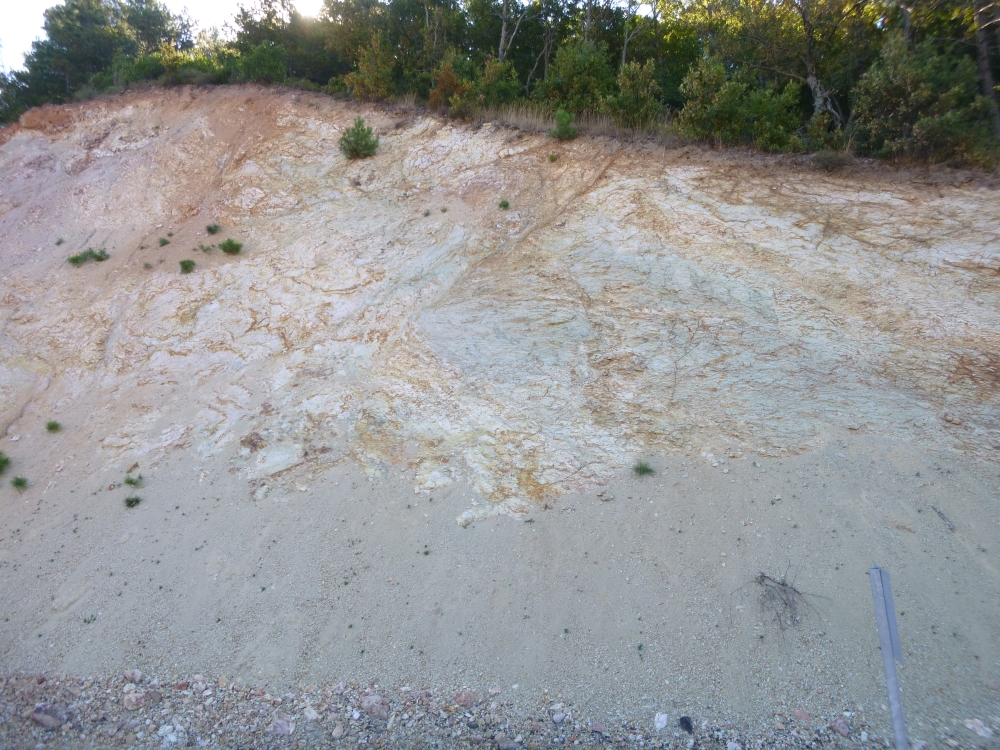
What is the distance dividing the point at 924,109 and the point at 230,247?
445 inches

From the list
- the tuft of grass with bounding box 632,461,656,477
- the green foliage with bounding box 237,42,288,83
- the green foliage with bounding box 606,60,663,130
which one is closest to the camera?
the tuft of grass with bounding box 632,461,656,477

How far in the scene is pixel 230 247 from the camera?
10.1 m

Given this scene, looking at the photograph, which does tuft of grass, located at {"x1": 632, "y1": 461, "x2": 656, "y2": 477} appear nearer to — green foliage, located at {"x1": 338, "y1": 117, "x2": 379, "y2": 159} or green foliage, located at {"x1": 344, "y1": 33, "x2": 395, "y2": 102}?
green foliage, located at {"x1": 338, "y1": 117, "x2": 379, "y2": 159}

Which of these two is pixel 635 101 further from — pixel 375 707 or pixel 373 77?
pixel 375 707

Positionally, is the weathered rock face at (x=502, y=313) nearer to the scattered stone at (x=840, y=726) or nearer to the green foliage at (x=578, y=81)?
the green foliage at (x=578, y=81)

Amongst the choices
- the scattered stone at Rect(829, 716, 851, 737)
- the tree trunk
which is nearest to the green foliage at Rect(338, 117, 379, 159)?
the tree trunk

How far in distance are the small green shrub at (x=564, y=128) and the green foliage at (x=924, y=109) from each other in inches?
180

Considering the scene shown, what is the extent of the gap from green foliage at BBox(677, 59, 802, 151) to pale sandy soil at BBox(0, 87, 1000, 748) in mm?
886

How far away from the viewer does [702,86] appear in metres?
10.1

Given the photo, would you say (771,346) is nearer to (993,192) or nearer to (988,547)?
(988,547)

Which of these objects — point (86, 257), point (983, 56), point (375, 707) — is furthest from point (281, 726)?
point (983, 56)

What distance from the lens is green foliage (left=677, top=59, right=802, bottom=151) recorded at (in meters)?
9.81

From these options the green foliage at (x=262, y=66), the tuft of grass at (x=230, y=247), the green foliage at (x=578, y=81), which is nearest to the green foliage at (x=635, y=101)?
the green foliage at (x=578, y=81)

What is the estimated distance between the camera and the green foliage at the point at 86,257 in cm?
1048
